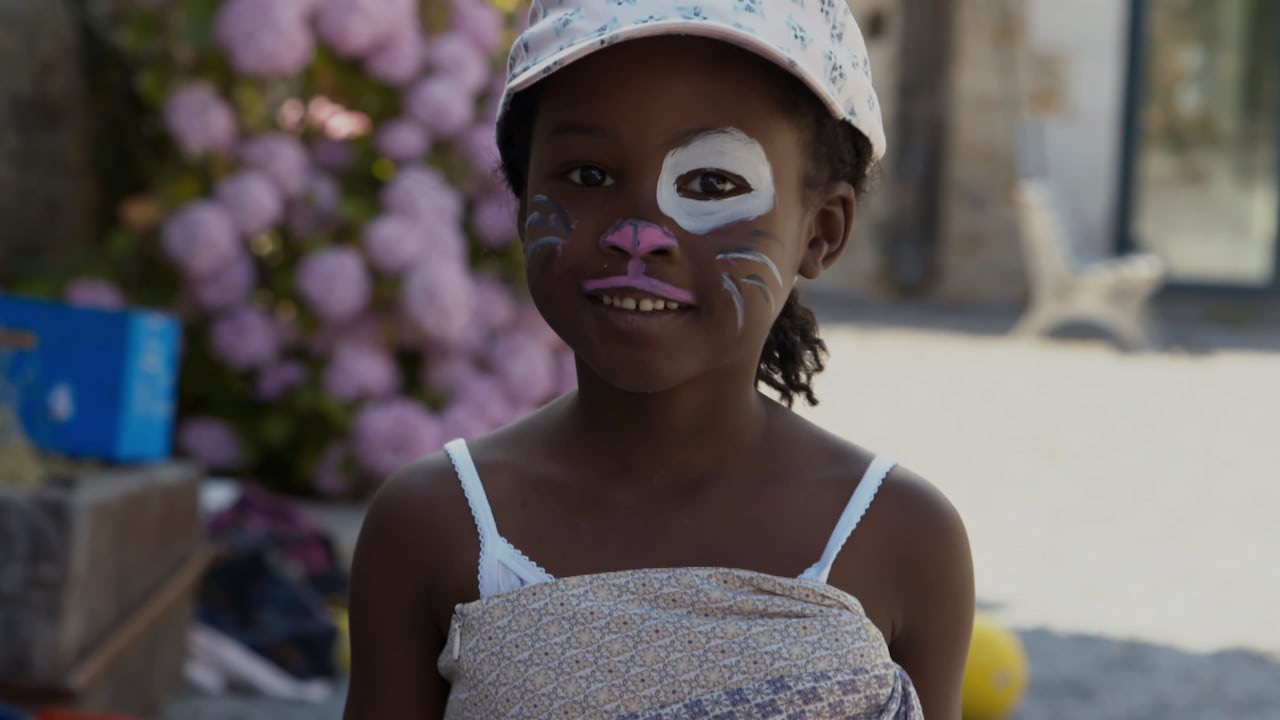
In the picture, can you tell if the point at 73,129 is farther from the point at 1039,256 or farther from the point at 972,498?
the point at 1039,256

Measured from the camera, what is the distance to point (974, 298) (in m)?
12.6

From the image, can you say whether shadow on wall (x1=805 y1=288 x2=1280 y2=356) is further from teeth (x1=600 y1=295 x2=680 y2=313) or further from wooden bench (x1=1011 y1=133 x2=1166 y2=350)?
teeth (x1=600 y1=295 x2=680 y2=313)

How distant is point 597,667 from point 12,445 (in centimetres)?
221

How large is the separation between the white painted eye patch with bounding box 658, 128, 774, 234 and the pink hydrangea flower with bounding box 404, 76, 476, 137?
3.39 meters

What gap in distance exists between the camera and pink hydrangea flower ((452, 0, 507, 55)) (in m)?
4.77

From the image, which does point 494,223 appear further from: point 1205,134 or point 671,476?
point 1205,134

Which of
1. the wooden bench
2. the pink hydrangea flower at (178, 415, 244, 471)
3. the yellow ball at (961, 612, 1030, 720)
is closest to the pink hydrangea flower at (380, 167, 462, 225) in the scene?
the pink hydrangea flower at (178, 415, 244, 471)

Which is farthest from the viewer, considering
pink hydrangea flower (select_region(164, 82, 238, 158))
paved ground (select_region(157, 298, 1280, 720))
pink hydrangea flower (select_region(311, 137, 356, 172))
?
pink hydrangea flower (select_region(311, 137, 356, 172))

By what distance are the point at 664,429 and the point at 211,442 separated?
11.5 feet

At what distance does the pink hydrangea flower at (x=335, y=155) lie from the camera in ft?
15.9

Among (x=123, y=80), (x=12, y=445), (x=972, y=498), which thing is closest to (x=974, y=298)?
(x=972, y=498)

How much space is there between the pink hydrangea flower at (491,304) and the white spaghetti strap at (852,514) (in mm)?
3399

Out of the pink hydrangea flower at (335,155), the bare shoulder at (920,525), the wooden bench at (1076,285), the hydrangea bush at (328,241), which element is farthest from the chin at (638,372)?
the wooden bench at (1076,285)

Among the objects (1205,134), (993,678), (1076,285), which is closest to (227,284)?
(993,678)
